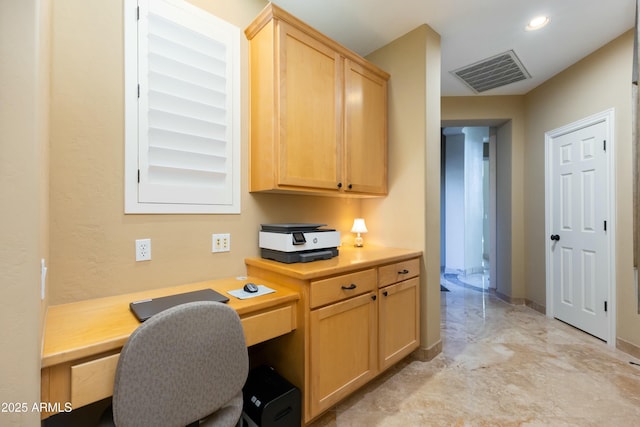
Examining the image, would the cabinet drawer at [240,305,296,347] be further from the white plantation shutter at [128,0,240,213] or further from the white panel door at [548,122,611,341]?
the white panel door at [548,122,611,341]

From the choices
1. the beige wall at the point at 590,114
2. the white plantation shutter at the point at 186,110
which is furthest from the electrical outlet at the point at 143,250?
the beige wall at the point at 590,114

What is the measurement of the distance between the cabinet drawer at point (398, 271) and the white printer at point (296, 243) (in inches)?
13.8

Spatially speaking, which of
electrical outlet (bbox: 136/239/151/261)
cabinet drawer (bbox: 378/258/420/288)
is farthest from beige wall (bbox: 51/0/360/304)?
cabinet drawer (bbox: 378/258/420/288)

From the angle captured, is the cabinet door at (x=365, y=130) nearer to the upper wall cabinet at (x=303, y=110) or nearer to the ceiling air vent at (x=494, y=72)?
the upper wall cabinet at (x=303, y=110)

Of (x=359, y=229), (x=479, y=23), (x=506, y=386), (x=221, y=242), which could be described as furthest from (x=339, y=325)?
(x=479, y=23)

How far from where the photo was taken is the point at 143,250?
4.86ft

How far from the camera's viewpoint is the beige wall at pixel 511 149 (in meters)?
3.63

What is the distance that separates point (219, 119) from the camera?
1741mm

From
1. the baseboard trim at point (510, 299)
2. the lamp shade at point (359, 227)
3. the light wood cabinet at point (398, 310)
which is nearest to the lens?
→ the light wood cabinet at point (398, 310)

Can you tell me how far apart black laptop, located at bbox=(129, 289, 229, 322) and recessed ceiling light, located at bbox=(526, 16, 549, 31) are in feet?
10.0

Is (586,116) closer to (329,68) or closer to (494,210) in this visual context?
(494,210)

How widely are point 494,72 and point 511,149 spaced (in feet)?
3.67

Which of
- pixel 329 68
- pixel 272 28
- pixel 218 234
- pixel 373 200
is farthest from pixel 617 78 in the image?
pixel 218 234

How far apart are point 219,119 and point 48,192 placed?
35.9 inches
